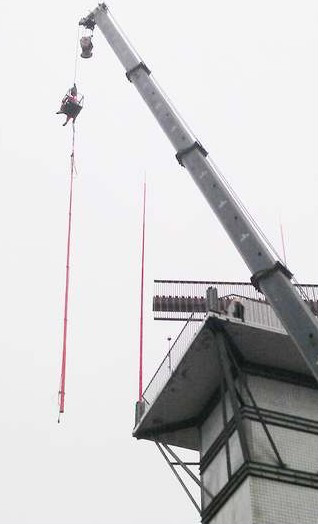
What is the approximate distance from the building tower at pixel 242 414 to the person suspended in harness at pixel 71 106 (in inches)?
612

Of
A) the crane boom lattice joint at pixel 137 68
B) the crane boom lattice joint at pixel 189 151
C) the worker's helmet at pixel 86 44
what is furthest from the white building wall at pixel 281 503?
the worker's helmet at pixel 86 44

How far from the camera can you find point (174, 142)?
3039cm

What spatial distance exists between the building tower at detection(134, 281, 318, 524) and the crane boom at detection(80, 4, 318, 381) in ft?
12.2

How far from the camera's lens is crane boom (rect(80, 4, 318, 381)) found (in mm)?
21984

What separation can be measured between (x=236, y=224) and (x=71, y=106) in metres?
18.4

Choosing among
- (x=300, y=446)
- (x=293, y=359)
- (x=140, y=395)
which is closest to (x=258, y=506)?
(x=300, y=446)

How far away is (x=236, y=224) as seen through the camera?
26.0 metres

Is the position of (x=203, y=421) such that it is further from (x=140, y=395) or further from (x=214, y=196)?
(x=214, y=196)

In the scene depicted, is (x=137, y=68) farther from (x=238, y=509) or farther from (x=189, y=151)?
(x=238, y=509)

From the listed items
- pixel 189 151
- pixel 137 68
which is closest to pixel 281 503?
pixel 189 151

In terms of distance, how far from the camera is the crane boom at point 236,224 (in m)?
22.0

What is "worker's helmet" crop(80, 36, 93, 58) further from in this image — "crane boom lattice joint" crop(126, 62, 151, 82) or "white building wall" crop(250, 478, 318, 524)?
"white building wall" crop(250, 478, 318, 524)

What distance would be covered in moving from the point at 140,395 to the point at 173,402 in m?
2.19

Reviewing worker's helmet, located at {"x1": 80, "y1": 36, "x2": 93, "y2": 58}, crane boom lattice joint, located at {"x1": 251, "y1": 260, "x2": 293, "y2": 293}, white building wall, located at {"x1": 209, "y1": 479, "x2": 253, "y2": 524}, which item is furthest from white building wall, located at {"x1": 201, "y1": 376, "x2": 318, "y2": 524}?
worker's helmet, located at {"x1": 80, "y1": 36, "x2": 93, "y2": 58}
